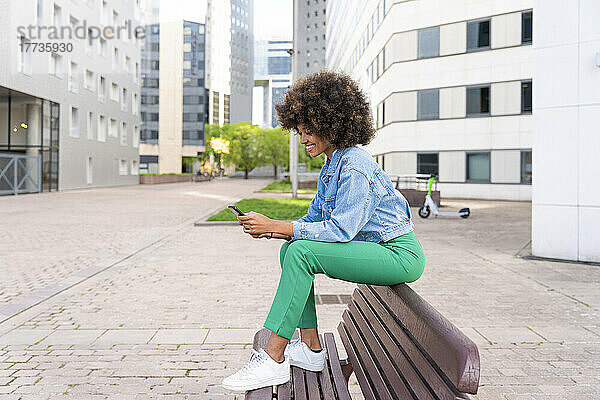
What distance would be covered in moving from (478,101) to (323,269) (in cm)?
2880

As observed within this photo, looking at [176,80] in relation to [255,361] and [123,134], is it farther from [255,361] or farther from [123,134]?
[255,361]

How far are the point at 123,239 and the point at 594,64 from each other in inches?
354

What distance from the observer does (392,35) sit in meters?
32.5

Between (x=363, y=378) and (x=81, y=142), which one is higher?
(x=81, y=142)

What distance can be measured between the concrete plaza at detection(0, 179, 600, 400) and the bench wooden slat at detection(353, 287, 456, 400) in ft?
4.20

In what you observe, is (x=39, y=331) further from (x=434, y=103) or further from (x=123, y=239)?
(x=434, y=103)

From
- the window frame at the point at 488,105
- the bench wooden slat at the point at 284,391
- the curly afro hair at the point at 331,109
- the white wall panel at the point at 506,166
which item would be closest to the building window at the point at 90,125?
the window frame at the point at 488,105

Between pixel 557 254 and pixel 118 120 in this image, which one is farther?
pixel 118 120

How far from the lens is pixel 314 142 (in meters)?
2.94

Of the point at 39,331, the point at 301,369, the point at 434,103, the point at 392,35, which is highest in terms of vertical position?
the point at 392,35

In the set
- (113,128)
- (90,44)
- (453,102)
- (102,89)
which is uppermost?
(90,44)

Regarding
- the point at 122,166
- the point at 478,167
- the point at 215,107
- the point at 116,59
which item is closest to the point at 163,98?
the point at 215,107

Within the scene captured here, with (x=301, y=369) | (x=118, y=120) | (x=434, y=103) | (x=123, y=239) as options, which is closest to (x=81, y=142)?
(x=118, y=120)

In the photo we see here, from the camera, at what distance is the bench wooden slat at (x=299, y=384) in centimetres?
248
